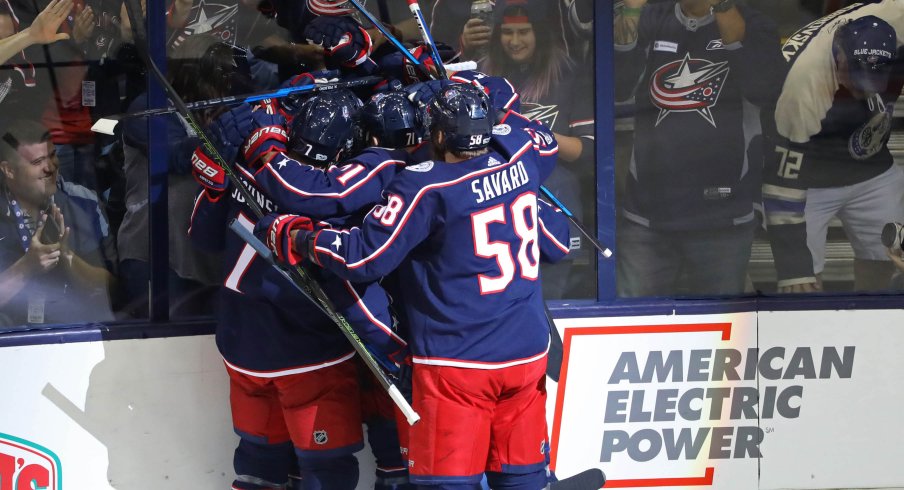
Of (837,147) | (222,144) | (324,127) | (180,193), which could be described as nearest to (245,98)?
(222,144)

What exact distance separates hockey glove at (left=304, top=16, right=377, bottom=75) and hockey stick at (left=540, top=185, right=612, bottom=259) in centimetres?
83

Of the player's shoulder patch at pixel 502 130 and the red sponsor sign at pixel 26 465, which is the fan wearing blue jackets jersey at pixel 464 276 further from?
the red sponsor sign at pixel 26 465

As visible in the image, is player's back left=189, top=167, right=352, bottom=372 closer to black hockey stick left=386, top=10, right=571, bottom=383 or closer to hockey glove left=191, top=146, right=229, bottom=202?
hockey glove left=191, top=146, right=229, bottom=202

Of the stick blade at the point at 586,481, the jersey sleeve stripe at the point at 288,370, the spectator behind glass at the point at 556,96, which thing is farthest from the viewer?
the spectator behind glass at the point at 556,96

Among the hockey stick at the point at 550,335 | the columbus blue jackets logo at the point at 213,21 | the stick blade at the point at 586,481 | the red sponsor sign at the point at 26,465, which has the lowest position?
the stick blade at the point at 586,481

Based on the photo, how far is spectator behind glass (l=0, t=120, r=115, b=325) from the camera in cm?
437

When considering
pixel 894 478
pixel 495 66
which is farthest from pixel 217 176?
pixel 894 478

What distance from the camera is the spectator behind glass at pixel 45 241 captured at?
14.3 feet

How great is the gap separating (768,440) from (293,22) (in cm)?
245

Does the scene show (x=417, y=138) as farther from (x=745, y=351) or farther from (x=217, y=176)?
(x=745, y=351)

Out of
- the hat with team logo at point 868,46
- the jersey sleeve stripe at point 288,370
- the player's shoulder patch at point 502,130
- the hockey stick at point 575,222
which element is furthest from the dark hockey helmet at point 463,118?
the hat with team logo at point 868,46

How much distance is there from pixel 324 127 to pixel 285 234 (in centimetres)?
37

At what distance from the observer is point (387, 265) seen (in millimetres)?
3627

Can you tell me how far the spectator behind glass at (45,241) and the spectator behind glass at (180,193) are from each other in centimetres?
10
